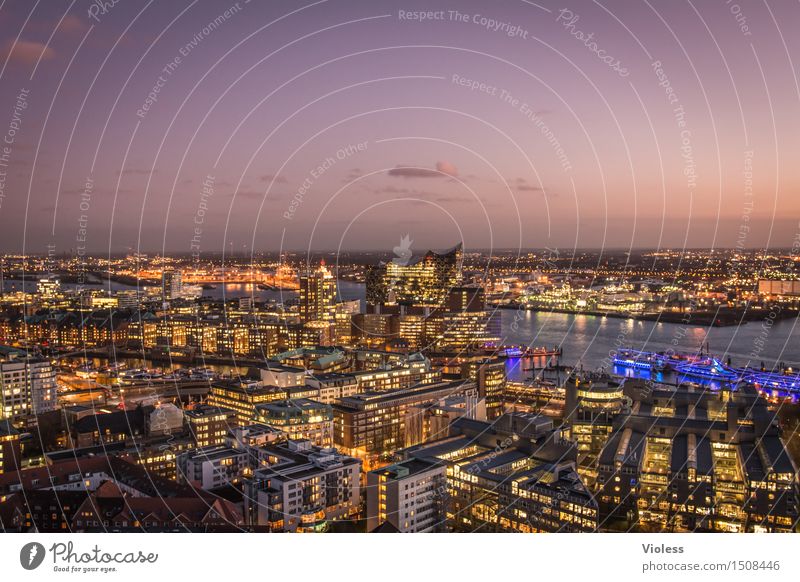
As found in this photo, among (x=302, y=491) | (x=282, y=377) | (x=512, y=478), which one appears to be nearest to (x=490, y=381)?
(x=282, y=377)

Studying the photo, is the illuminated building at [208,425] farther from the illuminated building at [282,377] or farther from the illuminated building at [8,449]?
the illuminated building at [282,377]

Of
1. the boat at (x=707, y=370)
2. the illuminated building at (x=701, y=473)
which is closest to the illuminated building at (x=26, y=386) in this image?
the illuminated building at (x=701, y=473)

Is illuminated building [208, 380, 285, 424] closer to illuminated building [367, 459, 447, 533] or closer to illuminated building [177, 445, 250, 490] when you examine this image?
illuminated building [177, 445, 250, 490]

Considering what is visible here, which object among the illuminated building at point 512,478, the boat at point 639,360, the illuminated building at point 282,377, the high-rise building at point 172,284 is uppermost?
the high-rise building at point 172,284

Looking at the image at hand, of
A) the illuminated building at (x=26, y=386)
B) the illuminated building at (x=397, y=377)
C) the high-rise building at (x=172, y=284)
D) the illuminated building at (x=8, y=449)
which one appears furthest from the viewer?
the high-rise building at (x=172, y=284)

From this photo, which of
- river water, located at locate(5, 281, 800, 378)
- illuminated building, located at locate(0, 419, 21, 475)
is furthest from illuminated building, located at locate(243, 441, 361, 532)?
river water, located at locate(5, 281, 800, 378)
